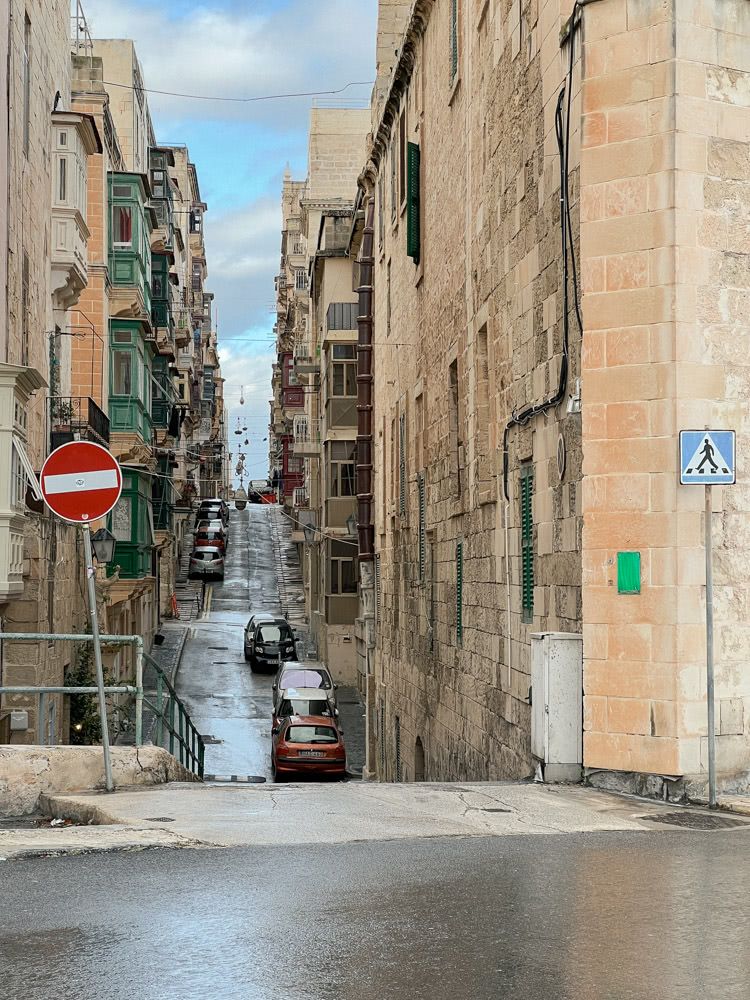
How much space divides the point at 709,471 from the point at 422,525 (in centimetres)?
1342

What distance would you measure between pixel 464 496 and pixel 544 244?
5.75 meters

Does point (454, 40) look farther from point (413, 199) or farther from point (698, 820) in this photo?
point (698, 820)

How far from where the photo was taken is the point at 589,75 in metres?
10.8

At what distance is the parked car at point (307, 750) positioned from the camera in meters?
27.4

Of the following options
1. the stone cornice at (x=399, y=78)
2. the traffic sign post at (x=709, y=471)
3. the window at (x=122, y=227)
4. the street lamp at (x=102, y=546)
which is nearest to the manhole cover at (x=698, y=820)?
the traffic sign post at (x=709, y=471)

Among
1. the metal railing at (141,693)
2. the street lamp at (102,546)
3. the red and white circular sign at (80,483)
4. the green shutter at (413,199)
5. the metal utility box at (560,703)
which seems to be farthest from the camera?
the street lamp at (102,546)

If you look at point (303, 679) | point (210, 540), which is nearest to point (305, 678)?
point (303, 679)

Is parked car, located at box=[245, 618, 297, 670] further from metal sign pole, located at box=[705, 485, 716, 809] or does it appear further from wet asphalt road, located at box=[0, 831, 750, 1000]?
wet asphalt road, located at box=[0, 831, 750, 1000]

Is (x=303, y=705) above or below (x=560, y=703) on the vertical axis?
below

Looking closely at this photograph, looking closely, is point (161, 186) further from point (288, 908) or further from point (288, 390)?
point (288, 908)

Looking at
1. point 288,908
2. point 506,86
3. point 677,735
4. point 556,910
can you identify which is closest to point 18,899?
point 288,908

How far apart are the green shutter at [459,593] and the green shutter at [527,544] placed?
13.9ft

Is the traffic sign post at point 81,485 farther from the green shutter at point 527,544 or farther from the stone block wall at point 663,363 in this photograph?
the green shutter at point 527,544

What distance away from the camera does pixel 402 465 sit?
25.9 meters
